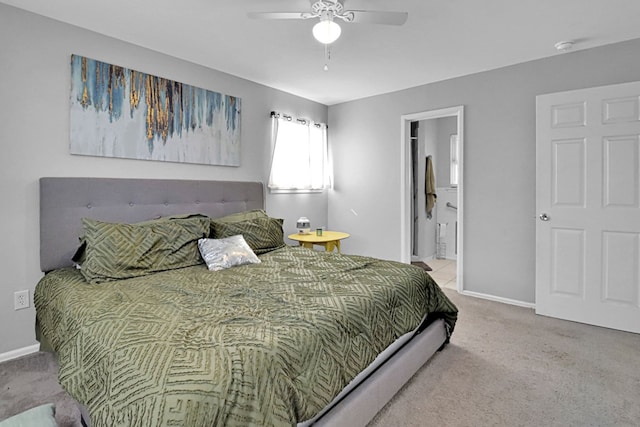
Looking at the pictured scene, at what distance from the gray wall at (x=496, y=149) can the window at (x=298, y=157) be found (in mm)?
736

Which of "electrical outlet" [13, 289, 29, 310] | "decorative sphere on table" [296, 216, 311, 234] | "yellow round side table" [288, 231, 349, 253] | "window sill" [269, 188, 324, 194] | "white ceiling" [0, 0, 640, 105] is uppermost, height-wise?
"white ceiling" [0, 0, 640, 105]

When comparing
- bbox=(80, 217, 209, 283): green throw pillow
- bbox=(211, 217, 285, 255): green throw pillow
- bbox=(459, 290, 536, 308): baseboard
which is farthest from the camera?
bbox=(459, 290, 536, 308): baseboard

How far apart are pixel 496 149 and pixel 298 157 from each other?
229cm

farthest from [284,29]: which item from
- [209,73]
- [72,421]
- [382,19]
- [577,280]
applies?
[577,280]

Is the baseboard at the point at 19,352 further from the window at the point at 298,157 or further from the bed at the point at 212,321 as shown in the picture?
the window at the point at 298,157

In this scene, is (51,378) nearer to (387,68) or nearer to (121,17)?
(121,17)

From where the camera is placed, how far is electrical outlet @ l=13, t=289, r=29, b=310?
2.34 meters

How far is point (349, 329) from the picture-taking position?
1558mm

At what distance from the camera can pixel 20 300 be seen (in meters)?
2.36

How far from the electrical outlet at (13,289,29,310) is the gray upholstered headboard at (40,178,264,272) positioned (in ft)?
0.72

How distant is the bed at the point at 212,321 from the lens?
3.45ft

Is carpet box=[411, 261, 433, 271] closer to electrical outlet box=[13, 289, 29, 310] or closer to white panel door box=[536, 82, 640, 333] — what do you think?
white panel door box=[536, 82, 640, 333]

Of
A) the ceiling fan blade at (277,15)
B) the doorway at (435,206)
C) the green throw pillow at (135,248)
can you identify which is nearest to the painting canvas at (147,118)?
the green throw pillow at (135,248)

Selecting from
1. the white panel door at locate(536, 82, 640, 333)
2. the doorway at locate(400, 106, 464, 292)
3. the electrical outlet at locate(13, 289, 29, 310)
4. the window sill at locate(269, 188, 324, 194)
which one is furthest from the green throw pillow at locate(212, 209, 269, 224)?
the white panel door at locate(536, 82, 640, 333)
